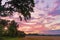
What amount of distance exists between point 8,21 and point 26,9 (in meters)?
2.53

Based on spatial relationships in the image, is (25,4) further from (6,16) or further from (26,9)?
(6,16)

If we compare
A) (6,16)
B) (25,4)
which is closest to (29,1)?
(25,4)

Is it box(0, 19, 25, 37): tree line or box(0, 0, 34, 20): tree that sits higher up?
box(0, 0, 34, 20): tree

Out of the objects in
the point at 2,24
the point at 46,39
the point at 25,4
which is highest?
the point at 25,4

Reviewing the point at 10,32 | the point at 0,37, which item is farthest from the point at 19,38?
the point at 0,37

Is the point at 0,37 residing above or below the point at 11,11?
below

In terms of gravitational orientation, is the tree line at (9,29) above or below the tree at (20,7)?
below

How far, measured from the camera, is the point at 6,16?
17797 millimetres

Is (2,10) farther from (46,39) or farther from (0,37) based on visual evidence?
(46,39)

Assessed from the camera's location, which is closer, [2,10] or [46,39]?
[2,10]

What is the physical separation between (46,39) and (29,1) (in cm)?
411

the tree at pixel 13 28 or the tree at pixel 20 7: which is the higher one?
the tree at pixel 20 7

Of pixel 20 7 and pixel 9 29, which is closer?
pixel 20 7

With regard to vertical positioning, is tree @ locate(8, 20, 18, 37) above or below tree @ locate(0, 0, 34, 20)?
below
